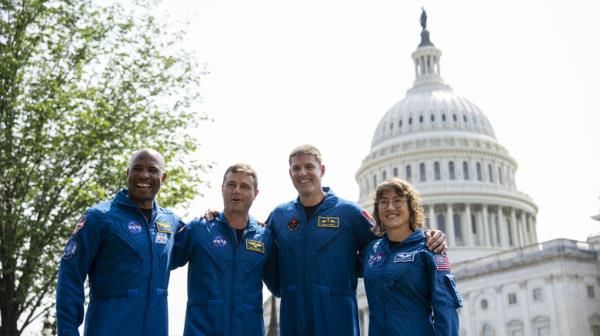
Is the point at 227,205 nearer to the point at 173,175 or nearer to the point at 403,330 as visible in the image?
the point at 403,330

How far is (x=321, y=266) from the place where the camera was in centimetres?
809

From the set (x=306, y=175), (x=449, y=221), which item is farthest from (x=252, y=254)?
(x=449, y=221)

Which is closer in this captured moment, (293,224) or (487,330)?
(293,224)

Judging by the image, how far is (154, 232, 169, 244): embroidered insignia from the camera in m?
7.54

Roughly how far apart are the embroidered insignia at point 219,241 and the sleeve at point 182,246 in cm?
29

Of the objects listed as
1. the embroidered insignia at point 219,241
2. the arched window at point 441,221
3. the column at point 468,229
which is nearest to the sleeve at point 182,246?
the embroidered insignia at point 219,241

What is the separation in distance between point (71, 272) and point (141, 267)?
0.70 m

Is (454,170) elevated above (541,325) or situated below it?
above

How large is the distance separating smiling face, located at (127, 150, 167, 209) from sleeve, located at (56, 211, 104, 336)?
1.59 ft

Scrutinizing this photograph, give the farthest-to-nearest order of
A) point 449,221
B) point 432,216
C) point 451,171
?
point 451,171, point 432,216, point 449,221

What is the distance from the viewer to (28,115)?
1919cm

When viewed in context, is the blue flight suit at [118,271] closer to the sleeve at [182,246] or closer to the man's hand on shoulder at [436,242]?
the sleeve at [182,246]

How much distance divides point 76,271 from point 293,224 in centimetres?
254

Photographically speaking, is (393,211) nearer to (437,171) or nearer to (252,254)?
(252,254)
